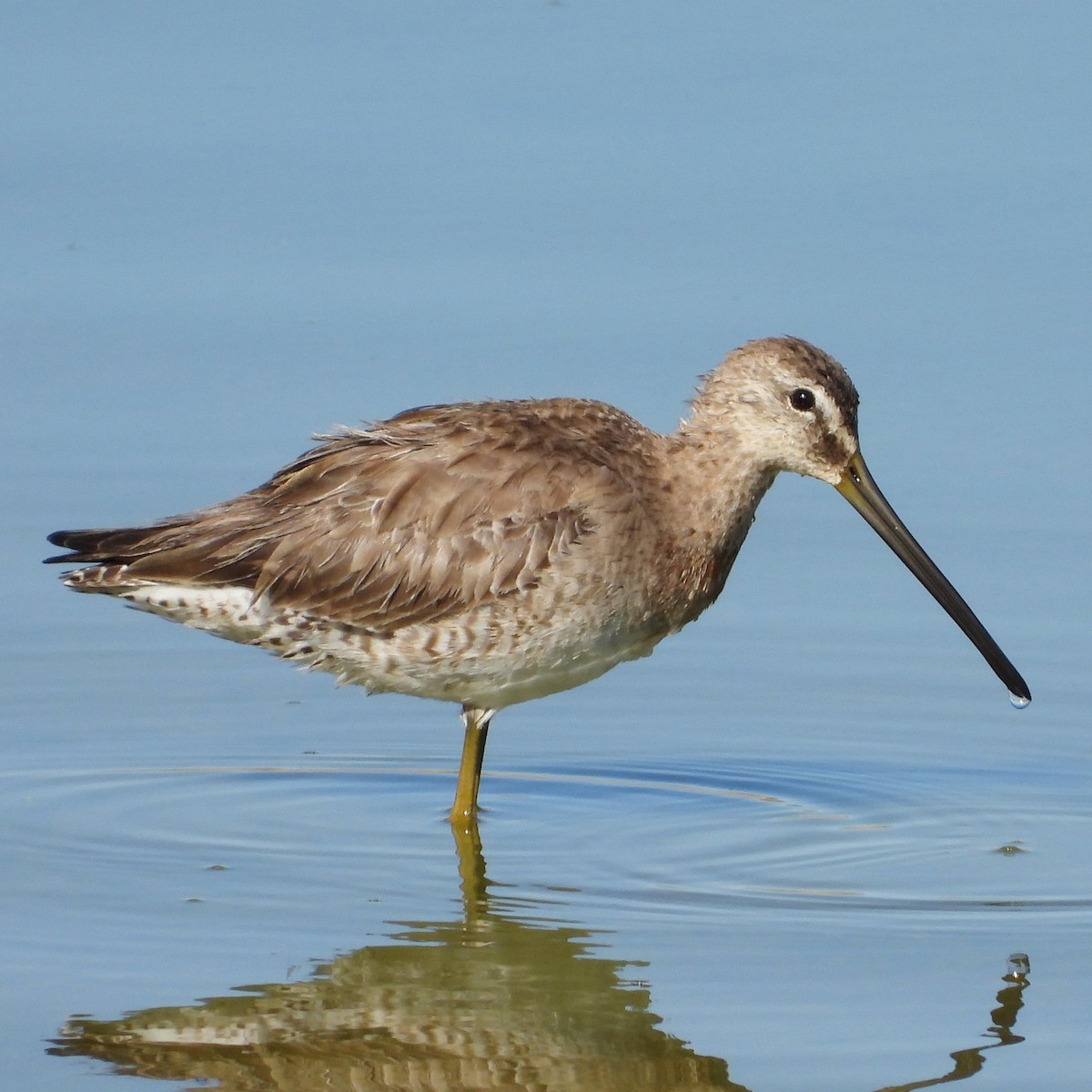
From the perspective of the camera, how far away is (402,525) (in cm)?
841

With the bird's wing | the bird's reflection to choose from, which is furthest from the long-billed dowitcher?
the bird's reflection

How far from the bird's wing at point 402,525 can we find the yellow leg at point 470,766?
51 centimetres

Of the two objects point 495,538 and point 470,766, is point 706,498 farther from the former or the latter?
point 470,766

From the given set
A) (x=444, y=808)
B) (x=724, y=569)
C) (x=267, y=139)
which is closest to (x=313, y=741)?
(x=444, y=808)

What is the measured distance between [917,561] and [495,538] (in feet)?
4.79

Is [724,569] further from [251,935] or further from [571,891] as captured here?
[251,935]

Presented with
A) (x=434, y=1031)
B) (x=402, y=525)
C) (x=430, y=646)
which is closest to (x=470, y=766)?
(x=430, y=646)

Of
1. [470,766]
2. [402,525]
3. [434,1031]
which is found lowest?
[434,1031]

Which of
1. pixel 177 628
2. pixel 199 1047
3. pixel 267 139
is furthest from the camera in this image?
pixel 267 139

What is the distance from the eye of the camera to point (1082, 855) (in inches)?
319

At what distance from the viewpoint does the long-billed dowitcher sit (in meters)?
8.20

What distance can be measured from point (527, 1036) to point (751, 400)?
2.46 m

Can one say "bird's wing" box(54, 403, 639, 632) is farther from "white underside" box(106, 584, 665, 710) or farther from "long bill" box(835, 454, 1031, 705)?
"long bill" box(835, 454, 1031, 705)

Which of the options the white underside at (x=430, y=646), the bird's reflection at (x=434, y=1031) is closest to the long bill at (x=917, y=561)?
the white underside at (x=430, y=646)
